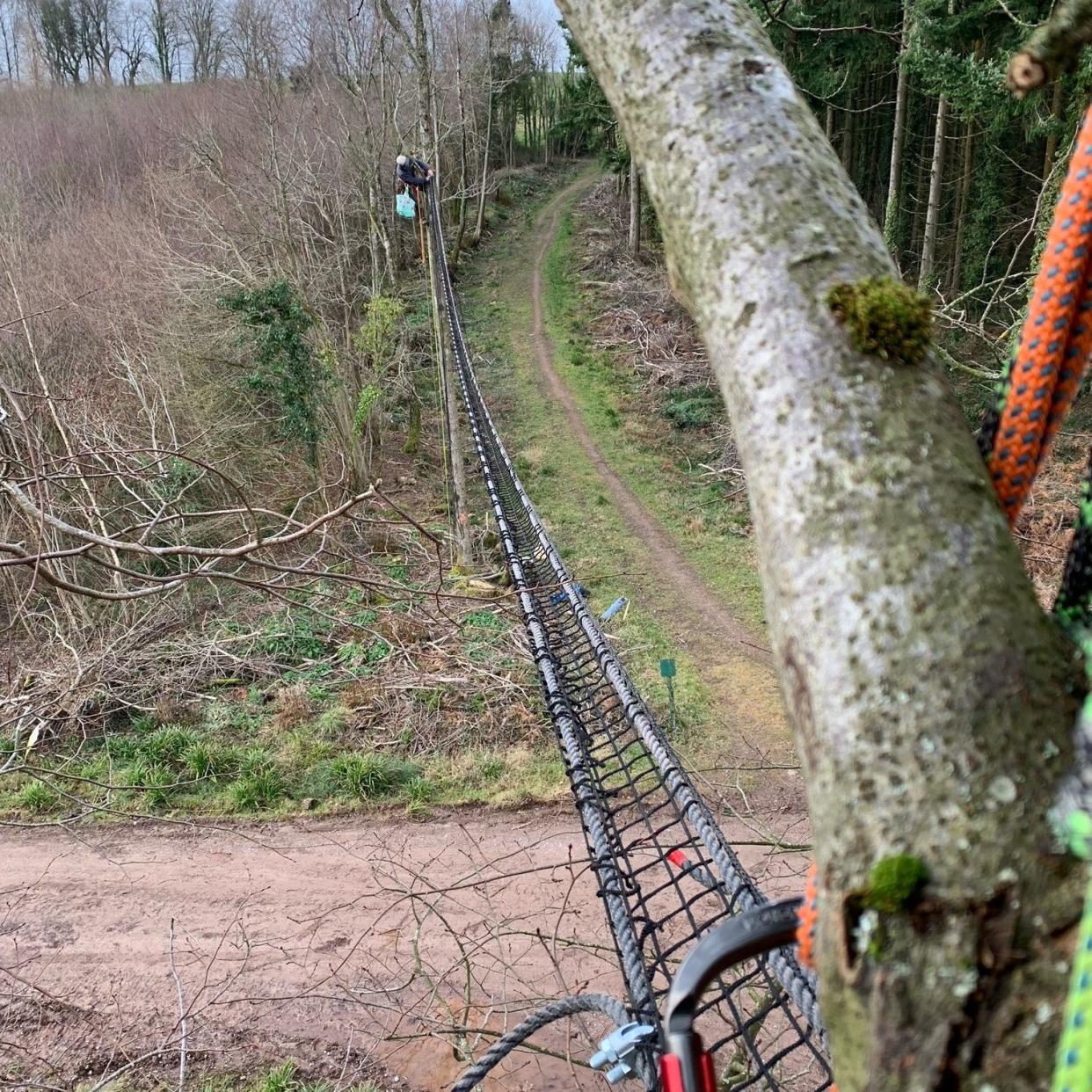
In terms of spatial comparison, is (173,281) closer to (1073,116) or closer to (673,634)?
(673,634)

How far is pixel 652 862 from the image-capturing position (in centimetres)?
387

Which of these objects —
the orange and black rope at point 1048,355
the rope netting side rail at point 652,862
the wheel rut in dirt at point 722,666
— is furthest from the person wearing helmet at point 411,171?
the orange and black rope at point 1048,355

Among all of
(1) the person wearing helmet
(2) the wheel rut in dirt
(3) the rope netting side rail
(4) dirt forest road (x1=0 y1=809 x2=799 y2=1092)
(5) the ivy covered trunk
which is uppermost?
(1) the person wearing helmet

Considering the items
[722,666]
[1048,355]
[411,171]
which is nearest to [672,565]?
[722,666]

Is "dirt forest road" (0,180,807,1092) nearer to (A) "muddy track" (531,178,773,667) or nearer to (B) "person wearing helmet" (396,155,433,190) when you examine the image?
(A) "muddy track" (531,178,773,667)

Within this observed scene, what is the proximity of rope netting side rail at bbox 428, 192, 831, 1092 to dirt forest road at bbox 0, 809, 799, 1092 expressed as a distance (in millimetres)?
697

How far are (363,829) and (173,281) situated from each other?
10937mm

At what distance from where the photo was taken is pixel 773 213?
744 millimetres

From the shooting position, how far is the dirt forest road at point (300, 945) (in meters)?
4.76

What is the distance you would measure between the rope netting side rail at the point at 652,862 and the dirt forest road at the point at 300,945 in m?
0.70

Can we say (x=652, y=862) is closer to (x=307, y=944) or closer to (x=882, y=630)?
(x=307, y=944)

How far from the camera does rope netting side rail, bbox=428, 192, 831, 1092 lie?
2154 mm

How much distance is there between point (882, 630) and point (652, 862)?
360 centimetres

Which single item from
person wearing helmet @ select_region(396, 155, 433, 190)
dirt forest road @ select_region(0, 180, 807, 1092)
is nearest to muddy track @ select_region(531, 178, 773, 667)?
dirt forest road @ select_region(0, 180, 807, 1092)
